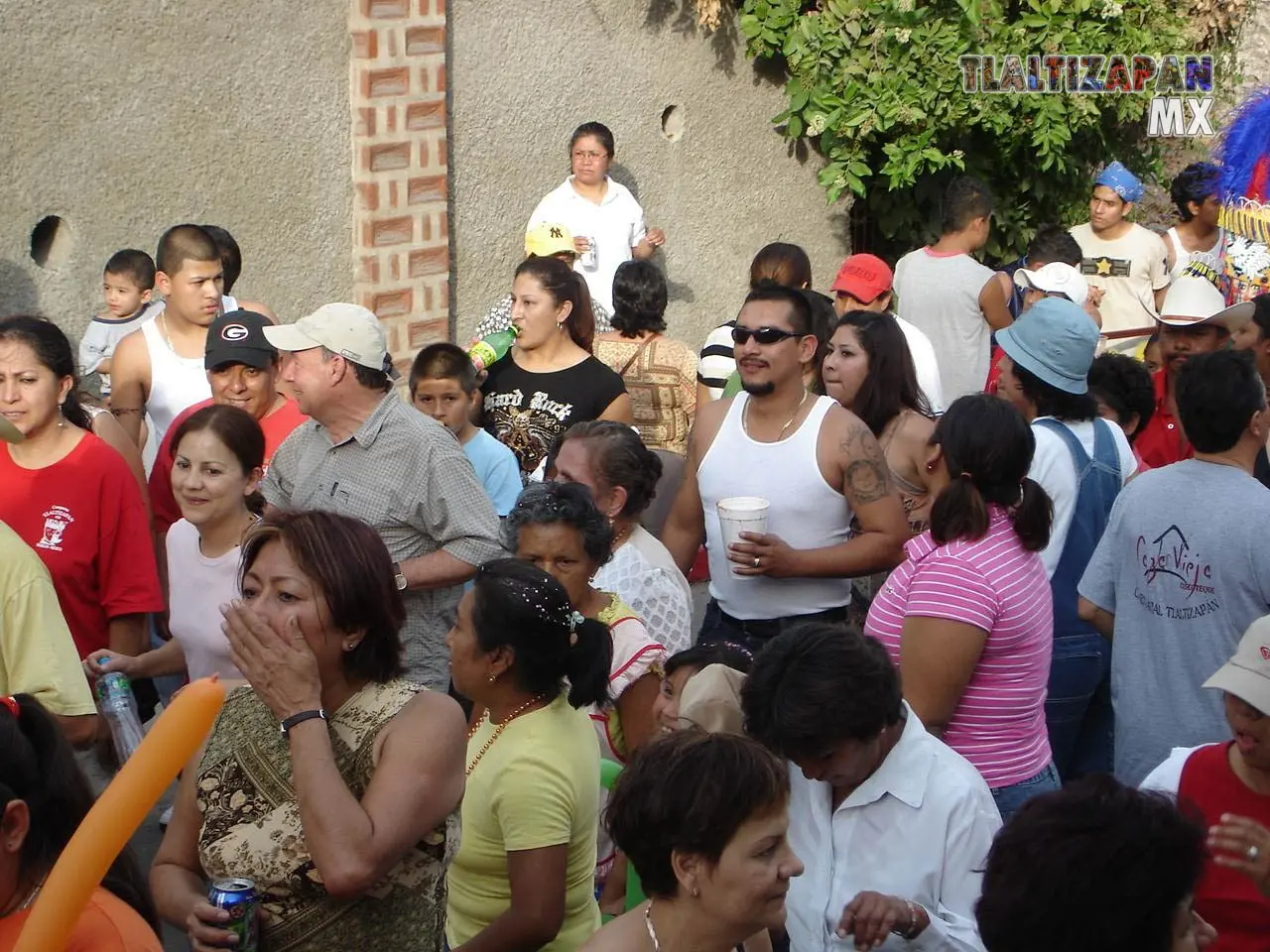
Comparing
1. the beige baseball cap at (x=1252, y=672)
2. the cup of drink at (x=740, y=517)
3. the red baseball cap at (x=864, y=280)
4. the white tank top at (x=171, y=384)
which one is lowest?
the beige baseball cap at (x=1252, y=672)

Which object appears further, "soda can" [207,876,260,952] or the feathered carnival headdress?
the feathered carnival headdress

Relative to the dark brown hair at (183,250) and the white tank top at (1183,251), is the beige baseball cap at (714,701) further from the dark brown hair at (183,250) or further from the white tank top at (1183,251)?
the white tank top at (1183,251)

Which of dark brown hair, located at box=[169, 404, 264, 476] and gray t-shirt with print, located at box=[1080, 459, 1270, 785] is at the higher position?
dark brown hair, located at box=[169, 404, 264, 476]

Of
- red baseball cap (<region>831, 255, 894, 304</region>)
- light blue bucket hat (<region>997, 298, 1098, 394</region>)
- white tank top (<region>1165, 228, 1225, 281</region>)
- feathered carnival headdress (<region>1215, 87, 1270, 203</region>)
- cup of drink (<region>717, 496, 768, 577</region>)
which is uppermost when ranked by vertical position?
feathered carnival headdress (<region>1215, 87, 1270, 203</region>)

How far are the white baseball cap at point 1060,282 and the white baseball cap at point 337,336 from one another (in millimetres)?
3961

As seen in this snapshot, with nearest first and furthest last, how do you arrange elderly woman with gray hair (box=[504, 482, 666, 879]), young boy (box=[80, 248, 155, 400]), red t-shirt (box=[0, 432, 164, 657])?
1. elderly woman with gray hair (box=[504, 482, 666, 879])
2. red t-shirt (box=[0, 432, 164, 657])
3. young boy (box=[80, 248, 155, 400])

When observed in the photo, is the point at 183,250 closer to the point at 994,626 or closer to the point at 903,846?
the point at 994,626

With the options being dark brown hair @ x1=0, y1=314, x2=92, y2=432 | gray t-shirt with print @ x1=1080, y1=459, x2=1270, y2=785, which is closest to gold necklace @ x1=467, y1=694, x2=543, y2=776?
gray t-shirt with print @ x1=1080, y1=459, x2=1270, y2=785

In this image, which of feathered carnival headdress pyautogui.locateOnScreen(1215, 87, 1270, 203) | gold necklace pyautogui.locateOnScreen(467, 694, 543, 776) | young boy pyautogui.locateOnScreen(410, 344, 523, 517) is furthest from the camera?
feathered carnival headdress pyautogui.locateOnScreen(1215, 87, 1270, 203)

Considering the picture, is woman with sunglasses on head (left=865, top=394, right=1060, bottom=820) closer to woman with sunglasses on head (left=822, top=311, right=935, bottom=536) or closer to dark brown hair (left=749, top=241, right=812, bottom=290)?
woman with sunglasses on head (left=822, top=311, right=935, bottom=536)

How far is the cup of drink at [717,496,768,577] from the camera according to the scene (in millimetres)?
4621

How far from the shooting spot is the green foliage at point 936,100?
1045 centimetres

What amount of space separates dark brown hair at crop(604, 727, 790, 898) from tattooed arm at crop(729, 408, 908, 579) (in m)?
1.93

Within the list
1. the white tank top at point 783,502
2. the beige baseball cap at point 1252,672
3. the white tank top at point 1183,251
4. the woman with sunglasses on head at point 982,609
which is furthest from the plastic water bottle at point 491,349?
the white tank top at point 1183,251
